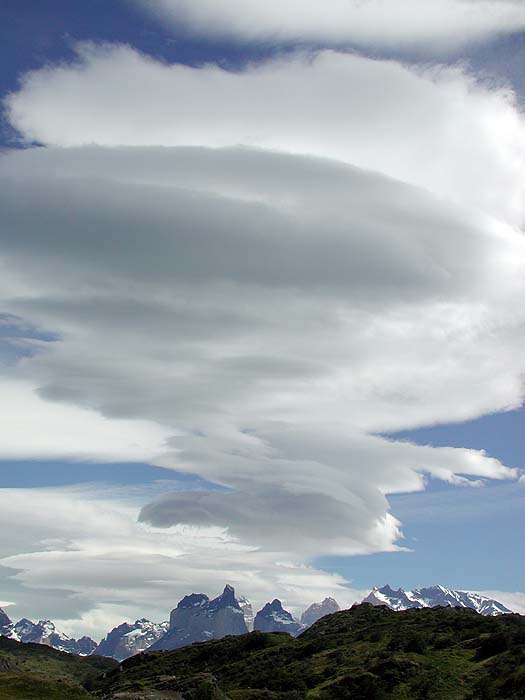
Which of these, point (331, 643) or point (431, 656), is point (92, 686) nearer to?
point (331, 643)

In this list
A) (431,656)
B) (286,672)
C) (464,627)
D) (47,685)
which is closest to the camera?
(47,685)

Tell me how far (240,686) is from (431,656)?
126ft

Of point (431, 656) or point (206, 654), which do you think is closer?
point (431, 656)

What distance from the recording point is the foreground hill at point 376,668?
11238 centimetres

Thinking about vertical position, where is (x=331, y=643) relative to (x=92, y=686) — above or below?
above

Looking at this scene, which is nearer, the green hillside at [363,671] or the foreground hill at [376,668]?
the green hillside at [363,671]

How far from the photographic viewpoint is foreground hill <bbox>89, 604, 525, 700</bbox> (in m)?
112

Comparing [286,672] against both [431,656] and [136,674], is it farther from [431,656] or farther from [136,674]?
[136,674]

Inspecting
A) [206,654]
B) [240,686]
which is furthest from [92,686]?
[240,686]

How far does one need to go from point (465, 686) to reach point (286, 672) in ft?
130

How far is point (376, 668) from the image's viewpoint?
12350 centimetres

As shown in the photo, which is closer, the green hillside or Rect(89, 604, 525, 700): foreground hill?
the green hillside

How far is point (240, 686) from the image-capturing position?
147500 mm

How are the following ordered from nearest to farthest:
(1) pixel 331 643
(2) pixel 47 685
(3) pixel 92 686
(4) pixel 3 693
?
(4) pixel 3 693, (2) pixel 47 685, (1) pixel 331 643, (3) pixel 92 686
